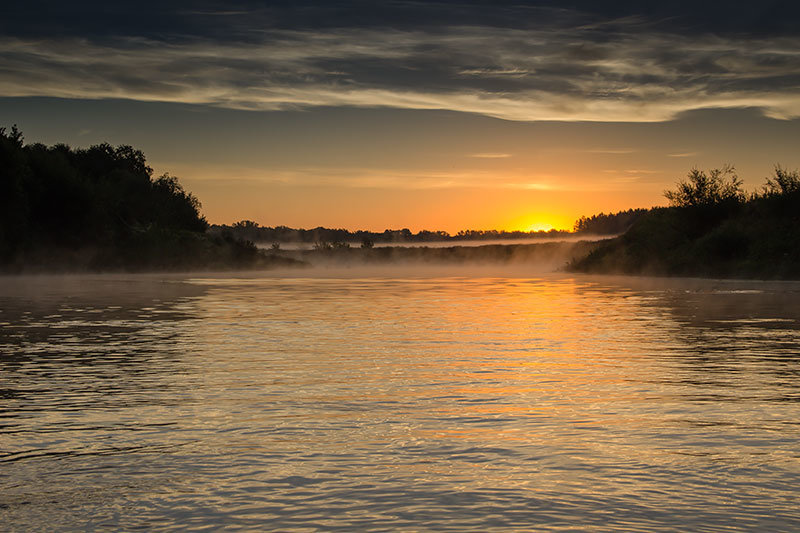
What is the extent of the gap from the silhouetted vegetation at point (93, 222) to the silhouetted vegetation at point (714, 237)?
4943 cm

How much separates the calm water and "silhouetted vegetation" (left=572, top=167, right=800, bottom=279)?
167 feet

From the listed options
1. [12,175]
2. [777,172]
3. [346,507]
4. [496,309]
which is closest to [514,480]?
[346,507]

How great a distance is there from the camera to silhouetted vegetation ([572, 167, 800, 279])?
229 feet

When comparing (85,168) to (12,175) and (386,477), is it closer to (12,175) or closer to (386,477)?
(12,175)

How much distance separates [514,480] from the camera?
8.08 m

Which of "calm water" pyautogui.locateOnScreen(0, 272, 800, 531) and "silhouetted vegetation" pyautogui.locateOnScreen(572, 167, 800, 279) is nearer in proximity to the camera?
"calm water" pyautogui.locateOnScreen(0, 272, 800, 531)

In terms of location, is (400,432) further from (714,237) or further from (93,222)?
(93,222)

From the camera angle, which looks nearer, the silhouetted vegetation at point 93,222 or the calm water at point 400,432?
the calm water at point 400,432

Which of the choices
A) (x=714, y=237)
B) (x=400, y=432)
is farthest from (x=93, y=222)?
(x=400, y=432)

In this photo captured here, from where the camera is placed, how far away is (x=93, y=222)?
303 ft

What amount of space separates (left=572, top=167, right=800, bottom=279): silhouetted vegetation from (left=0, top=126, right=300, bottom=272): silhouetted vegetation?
49.4 m

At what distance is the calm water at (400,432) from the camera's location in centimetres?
A: 720

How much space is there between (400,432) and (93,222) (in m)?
88.2

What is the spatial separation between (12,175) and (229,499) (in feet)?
258
